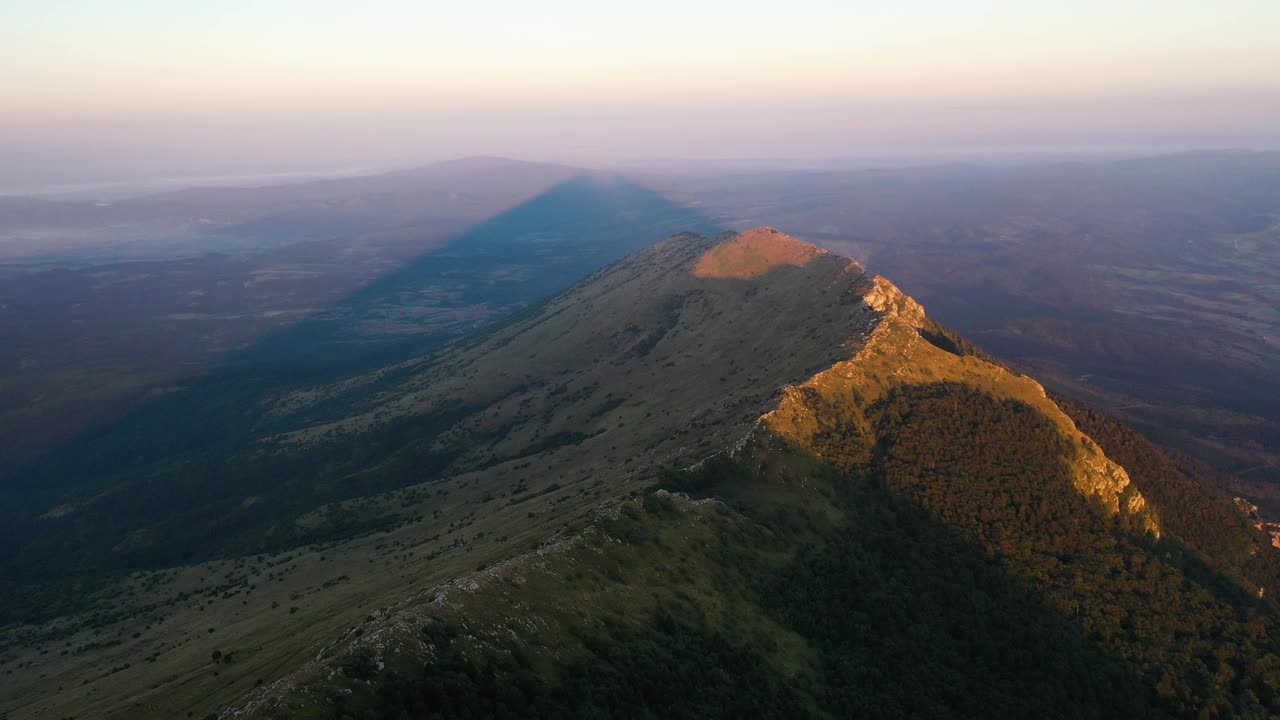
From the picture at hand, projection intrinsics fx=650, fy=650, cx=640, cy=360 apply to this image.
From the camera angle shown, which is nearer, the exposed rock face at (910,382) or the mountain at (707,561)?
the mountain at (707,561)

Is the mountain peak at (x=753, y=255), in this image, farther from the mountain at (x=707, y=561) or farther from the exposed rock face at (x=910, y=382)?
the exposed rock face at (x=910, y=382)

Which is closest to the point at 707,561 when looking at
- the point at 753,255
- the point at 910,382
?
the point at 910,382

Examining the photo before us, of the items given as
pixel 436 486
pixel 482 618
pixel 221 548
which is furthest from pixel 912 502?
pixel 221 548

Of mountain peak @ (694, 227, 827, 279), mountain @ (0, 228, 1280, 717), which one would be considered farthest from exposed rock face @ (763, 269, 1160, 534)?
mountain peak @ (694, 227, 827, 279)

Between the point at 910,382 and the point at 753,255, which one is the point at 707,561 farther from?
the point at 753,255

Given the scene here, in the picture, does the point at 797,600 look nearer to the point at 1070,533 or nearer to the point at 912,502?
the point at 912,502

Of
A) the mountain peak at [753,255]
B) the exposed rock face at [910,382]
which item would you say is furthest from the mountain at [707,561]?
the mountain peak at [753,255]
